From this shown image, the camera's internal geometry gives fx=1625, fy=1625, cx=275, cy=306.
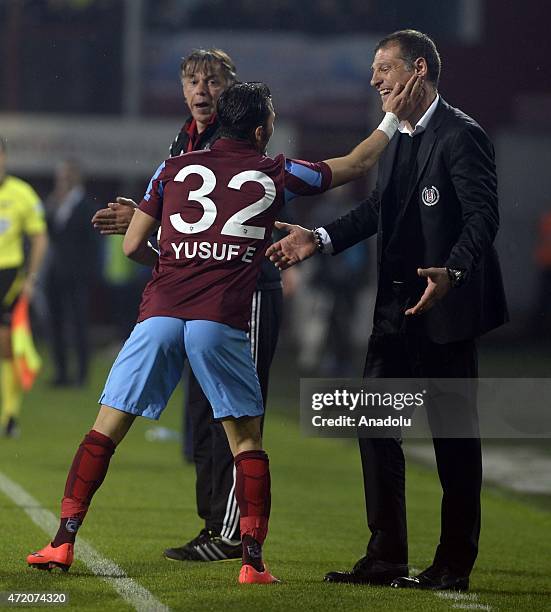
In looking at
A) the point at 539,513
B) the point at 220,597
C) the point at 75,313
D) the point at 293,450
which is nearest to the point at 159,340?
the point at 220,597

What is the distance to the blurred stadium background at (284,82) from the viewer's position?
23.7 metres

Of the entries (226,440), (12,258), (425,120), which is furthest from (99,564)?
(12,258)

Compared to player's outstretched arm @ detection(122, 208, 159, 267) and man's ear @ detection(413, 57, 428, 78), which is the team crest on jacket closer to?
man's ear @ detection(413, 57, 428, 78)

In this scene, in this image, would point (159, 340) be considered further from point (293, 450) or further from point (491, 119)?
point (491, 119)

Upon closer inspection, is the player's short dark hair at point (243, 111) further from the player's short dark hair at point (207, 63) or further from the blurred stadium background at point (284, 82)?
the blurred stadium background at point (284, 82)

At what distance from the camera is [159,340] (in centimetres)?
601

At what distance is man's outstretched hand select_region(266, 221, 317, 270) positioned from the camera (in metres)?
6.13

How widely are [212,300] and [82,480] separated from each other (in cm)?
83

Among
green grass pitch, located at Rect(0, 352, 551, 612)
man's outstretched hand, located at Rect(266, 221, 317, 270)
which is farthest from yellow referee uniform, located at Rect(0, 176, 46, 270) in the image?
man's outstretched hand, located at Rect(266, 221, 317, 270)

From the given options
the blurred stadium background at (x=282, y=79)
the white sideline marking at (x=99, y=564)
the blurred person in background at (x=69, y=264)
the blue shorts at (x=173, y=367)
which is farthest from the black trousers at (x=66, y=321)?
the blue shorts at (x=173, y=367)

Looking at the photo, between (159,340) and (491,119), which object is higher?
(491,119)

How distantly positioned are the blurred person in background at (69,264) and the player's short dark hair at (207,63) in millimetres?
8935

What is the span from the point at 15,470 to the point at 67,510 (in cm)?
391

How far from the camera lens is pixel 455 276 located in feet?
19.2
